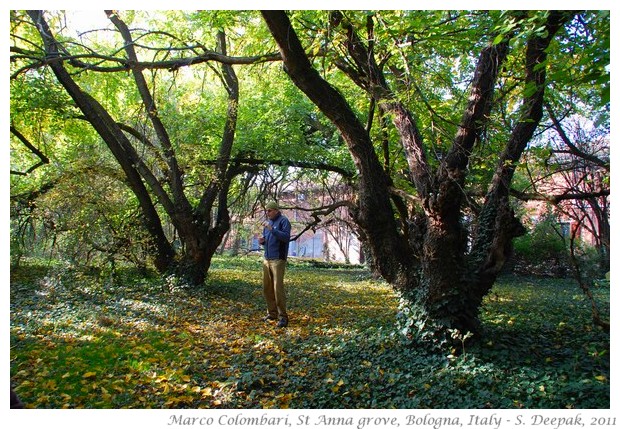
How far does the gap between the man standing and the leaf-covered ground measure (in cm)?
44

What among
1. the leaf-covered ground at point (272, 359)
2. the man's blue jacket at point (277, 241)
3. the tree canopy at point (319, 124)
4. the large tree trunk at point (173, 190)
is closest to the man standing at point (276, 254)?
the man's blue jacket at point (277, 241)

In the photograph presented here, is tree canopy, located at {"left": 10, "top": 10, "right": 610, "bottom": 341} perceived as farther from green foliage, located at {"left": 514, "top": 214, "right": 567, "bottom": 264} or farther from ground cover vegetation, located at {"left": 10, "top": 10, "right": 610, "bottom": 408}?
green foliage, located at {"left": 514, "top": 214, "right": 567, "bottom": 264}

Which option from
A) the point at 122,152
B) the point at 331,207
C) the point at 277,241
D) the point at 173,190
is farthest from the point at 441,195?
the point at 122,152

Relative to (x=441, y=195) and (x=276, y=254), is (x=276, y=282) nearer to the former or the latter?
(x=276, y=254)

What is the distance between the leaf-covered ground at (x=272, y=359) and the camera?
399 centimetres

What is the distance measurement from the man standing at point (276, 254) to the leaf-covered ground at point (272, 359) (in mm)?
438

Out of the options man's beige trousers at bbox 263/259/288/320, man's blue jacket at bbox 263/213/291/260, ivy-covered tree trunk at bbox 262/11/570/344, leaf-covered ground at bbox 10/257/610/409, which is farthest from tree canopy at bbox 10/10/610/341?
man's beige trousers at bbox 263/259/288/320

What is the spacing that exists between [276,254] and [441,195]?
2955mm

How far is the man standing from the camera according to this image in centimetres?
697

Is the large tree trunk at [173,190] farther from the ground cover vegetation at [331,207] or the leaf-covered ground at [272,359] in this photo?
the leaf-covered ground at [272,359]

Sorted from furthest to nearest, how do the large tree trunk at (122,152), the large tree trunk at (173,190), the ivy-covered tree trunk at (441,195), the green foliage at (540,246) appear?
the green foliage at (540,246)
the large tree trunk at (173,190)
the large tree trunk at (122,152)
the ivy-covered tree trunk at (441,195)

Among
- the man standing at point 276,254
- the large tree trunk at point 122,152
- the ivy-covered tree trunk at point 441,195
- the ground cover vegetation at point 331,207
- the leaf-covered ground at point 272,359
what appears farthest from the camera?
the large tree trunk at point 122,152

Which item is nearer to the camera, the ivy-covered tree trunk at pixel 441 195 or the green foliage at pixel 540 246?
the ivy-covered tree trunk at pixel 441 195
